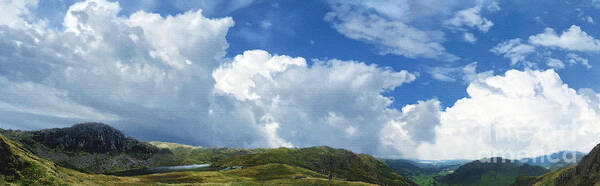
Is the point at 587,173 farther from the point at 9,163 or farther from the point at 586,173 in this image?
the point at 9,163

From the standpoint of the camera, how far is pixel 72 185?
60.9 metres

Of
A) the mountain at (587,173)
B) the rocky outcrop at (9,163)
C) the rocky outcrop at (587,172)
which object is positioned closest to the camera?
the rocky outcrop at (9,163)

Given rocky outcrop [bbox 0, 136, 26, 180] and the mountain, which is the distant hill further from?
rocky outcrop [bbox 0, 136, 26, 180]

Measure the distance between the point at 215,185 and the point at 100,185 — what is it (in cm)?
2757

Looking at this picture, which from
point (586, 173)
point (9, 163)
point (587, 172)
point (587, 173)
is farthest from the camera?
point (586, 173)

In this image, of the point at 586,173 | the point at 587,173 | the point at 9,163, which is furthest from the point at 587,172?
the point at 9,163

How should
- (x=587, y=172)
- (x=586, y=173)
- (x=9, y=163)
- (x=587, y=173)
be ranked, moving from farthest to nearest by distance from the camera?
1. (x=586, y=173)
2. (x=587, y=172)
3. (x=587, y=173)
4. (x=9, y=163)

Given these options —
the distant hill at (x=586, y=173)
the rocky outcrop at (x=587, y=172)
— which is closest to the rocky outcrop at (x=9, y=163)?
the distant hill at (x=586, y=173)

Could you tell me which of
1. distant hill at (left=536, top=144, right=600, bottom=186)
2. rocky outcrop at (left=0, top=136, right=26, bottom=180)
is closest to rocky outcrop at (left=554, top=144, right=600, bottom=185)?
distant hill at (left=536, top=144, right=600, bottom=186)

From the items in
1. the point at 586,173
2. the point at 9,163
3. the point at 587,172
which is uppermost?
the point at 9,163

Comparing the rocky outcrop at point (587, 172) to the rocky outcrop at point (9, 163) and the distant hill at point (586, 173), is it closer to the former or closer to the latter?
the distant hill at point (586, 173)

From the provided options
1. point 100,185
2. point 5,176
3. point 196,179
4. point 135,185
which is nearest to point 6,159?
point 5,176

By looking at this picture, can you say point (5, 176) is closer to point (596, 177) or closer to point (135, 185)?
point (135, 185)

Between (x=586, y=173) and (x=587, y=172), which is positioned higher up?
(x=587, y=172)
